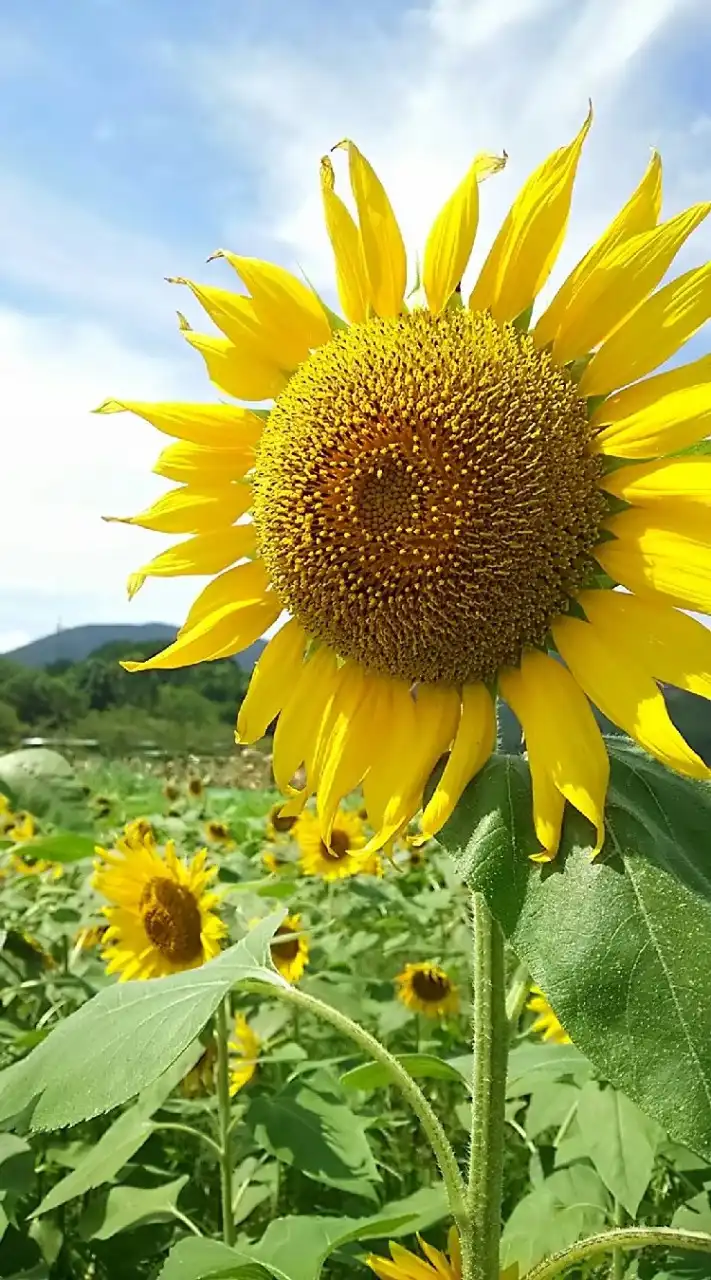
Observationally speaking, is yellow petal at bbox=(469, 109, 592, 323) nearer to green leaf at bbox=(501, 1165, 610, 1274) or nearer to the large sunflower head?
the large sunflower head

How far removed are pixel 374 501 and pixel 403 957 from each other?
12.2ft

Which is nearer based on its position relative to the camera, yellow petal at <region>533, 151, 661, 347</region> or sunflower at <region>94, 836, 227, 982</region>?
yellow petal at <region>533, 151, 661, 347</region>

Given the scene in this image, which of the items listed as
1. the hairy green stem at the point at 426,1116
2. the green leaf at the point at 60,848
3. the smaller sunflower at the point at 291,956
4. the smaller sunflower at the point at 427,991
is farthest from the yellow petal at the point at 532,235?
the smaller sunflower at the point at 427,991

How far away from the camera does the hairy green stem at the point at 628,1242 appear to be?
121 centimetres

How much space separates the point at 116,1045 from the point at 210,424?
833 mm

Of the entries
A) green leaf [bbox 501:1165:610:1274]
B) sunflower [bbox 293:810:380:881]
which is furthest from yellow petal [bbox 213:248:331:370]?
sunflower [bbox 293:810:380:881]

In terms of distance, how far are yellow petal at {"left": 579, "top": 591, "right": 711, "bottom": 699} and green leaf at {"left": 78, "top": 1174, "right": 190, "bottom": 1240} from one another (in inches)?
67.5

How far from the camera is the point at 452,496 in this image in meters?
1.41

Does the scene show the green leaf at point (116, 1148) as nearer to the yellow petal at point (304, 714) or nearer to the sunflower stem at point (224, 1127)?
the sunflower stem at point (224, 1127)

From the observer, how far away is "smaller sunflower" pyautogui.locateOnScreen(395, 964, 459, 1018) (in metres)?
3.96

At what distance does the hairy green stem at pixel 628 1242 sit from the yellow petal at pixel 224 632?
2.77 feet

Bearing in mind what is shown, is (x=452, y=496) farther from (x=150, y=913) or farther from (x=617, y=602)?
(x=150, y=913)

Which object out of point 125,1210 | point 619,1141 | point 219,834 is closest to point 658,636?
point 619,1141

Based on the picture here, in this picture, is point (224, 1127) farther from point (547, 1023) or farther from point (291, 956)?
point (291, 956)
